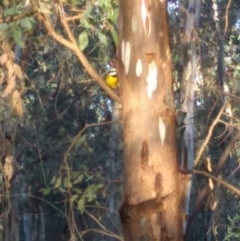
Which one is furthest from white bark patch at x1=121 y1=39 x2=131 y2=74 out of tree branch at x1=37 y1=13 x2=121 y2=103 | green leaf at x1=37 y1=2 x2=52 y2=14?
green leaf at x1=37 y1=2 x2=52 y2=14

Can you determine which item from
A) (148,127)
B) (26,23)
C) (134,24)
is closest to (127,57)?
(134,24)

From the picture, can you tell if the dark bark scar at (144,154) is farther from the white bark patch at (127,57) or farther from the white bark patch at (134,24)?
the white bark patch at (134,24)

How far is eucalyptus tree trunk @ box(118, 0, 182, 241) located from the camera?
10.3ft

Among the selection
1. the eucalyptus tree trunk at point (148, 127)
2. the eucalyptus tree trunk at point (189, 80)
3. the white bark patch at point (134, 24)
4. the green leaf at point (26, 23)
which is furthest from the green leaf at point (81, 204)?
the eucalyptus tree trunk at point (189, 80)

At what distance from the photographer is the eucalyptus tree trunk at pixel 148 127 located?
313cm

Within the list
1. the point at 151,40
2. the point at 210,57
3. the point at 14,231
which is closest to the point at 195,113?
the point at 14,231

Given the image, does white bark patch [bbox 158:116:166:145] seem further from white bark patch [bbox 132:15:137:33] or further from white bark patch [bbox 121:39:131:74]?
white bark patch [bbox 132:15:137:33]

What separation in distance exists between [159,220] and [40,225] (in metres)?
18.7

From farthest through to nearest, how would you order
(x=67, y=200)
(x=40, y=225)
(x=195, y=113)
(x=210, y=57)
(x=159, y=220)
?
(x=40, y=225) < (x=210, y=57) < (x=195, y=113) < (x=67, y=200) < (x=159, y=220)

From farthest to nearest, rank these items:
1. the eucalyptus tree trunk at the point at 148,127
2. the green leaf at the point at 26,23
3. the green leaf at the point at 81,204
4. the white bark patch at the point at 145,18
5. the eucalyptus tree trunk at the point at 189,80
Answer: the eucalyptus tree trunk at the point at 189,80 → the green leaf at the point at 81,204 → the green leaf at the point at 26,23 → the white bark patch at the point at 145,18 → the eucalyptus tree trunk at the point at 148,127

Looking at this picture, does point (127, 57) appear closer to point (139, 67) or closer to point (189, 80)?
point (139, 67)

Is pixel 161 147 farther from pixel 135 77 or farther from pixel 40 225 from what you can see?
pixel 40 225

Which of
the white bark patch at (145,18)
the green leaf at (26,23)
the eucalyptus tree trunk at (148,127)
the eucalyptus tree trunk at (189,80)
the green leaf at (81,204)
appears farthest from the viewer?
the eucalyptus tree trunk at (189,80)

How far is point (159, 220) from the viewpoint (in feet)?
10.3
